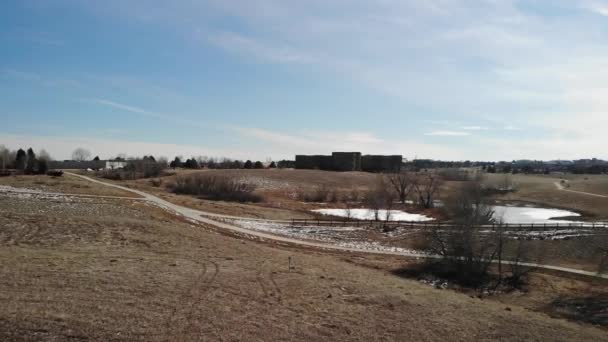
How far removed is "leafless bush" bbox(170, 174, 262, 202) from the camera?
2532 inches

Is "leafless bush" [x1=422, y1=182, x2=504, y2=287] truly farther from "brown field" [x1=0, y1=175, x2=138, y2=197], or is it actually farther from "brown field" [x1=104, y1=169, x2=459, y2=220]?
"brown field" [x1=0, y1=175, x2=138, y2=197]

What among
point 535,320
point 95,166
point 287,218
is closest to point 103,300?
point 535,320

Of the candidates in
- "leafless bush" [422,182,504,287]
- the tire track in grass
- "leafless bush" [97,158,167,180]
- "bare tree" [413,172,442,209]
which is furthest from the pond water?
"leafless bush" [97,158,167,180]

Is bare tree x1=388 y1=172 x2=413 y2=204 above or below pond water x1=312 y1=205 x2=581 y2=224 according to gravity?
above

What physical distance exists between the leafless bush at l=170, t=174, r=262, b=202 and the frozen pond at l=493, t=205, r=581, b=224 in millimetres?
34181

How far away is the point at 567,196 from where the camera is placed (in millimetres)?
80625

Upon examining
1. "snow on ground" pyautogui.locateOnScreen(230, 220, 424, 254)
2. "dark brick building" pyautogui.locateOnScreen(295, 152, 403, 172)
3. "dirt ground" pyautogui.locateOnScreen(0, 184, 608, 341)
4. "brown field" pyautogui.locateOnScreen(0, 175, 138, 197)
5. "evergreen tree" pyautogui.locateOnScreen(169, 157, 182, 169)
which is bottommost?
"snow on ground" pyautogui.locateOnScreen(230, 220, 424, 254)

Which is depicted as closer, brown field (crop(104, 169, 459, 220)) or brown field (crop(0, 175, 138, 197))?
brown field (crop(0, 175, 138, 197))

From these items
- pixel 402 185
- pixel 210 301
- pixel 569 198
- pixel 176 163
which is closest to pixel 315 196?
pixel 402 185

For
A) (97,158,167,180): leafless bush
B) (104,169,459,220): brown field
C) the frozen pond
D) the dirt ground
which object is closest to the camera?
the dirt ground

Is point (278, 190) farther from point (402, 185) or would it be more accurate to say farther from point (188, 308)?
point (188, 308)

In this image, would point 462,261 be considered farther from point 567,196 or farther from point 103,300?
point 567,196

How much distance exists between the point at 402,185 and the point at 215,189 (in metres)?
30.7

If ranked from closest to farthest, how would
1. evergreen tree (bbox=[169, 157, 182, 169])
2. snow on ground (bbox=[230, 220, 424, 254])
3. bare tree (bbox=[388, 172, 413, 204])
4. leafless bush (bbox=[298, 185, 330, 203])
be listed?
snow on ground (bbox=[230, 220, 424, 254])
leafless bush (bbox=[298, 185, 330, 203])
bare tree (bbox=[388, 172, 413, 204])
evergreen tree (bbox=[169, 157, 182, 169])
